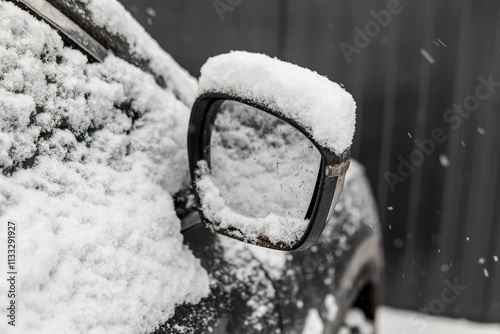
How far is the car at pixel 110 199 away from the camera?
776 mm

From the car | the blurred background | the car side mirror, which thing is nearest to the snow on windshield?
the car

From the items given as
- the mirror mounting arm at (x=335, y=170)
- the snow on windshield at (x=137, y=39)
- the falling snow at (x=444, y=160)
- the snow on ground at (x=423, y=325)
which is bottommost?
the snow on ground at (x=423, y=325)

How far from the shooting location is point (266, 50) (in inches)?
170

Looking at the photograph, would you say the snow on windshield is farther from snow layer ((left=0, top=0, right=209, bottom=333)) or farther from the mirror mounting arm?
the mirror mounting arm

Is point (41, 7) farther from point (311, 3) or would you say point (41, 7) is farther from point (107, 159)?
point (311, 3)

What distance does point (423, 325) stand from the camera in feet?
13.2

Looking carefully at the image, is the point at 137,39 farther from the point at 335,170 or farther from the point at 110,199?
the point at 335,170

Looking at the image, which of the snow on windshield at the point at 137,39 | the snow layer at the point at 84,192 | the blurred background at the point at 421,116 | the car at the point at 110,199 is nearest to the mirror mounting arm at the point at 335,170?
the car at the point at 110,199

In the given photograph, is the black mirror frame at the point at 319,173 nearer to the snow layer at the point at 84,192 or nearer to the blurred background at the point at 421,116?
the snow layer at the point at 84,192

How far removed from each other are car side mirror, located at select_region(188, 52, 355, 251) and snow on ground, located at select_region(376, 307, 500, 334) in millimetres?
3148

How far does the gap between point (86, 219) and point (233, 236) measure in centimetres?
35

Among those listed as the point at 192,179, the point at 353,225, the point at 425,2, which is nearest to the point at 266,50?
the point at 425,2

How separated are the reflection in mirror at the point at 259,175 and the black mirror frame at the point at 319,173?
0.02 m

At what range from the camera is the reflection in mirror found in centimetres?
105
